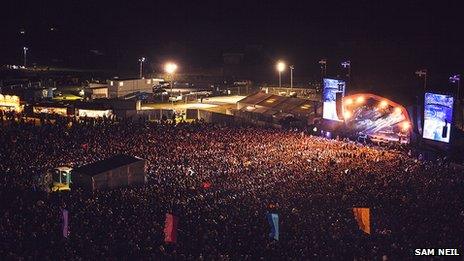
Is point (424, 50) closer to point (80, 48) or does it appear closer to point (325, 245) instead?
point (80, 48)

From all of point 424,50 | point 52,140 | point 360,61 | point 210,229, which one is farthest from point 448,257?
point 424,50

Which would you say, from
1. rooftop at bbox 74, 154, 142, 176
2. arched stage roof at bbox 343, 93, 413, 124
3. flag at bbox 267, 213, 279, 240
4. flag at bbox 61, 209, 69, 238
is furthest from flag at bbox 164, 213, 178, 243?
arched stage roof at bbox 343, 93, 413, 124

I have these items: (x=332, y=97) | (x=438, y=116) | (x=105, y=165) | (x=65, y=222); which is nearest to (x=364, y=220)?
(x=65, y=222)

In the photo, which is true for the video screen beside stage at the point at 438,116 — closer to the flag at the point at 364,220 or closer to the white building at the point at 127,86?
the flag at the point at 364,220

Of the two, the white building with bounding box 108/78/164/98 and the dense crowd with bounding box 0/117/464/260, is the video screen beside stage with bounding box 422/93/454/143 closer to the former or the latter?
the dense crowd with bounding box 0/117/464/260

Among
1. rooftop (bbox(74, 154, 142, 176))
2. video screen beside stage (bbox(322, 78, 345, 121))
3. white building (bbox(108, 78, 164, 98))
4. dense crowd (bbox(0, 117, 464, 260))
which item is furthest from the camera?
white building (bbox(108, 78, 164, 98))

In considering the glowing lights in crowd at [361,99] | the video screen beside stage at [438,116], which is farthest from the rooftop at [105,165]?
the glowing lights in crowd at [361,99]

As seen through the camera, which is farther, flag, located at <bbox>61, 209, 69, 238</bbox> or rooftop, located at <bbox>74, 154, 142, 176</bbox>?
rooftop, located at <bbox>74, 154, 142, 176</bbox>
